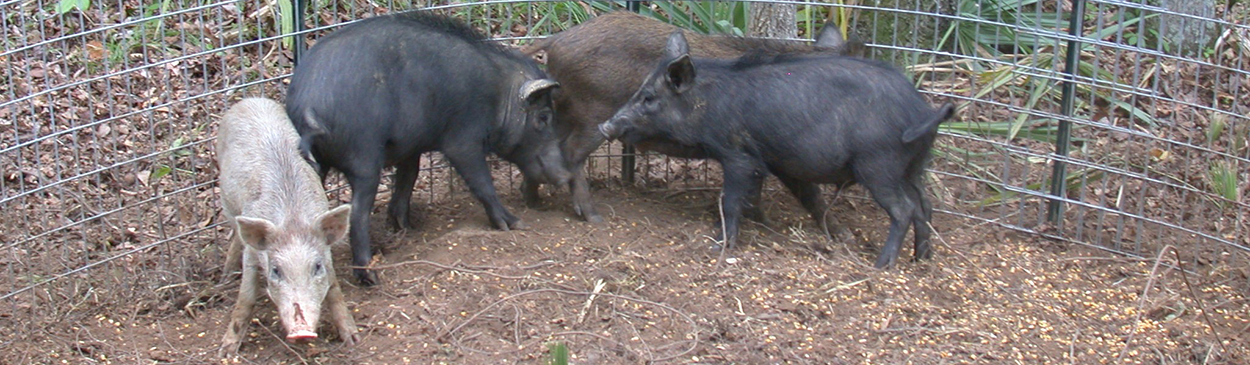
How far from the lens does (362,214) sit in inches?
223

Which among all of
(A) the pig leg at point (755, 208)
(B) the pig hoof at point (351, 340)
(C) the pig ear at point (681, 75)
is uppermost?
(C) the pig ear at point (681, 75)

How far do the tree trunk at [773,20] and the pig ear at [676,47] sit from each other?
100cm

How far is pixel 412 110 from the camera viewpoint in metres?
5.67

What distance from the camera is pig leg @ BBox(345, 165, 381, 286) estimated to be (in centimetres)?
558

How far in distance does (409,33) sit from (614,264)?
55.2 inches

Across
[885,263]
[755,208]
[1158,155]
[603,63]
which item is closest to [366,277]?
[603,63]

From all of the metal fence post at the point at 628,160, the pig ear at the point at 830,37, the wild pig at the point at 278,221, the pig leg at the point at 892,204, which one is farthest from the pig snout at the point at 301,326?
the pig ear at the point at 830,37

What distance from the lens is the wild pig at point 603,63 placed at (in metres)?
6.32

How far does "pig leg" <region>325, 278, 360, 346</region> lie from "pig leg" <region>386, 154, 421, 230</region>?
114cm

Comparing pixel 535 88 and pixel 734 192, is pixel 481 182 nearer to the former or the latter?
pixel 535 88

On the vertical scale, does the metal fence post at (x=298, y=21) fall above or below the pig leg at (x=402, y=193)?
above

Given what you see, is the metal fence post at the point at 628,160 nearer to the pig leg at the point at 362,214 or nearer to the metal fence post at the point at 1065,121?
the pig leg at the point at 362,214

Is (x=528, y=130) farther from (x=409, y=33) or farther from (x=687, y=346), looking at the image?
(x=687, y=346)

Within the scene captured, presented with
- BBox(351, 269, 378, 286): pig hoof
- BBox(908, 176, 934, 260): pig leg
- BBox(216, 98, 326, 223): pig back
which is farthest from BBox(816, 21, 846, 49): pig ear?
BBox(216, 98, 326, 223): pig back
